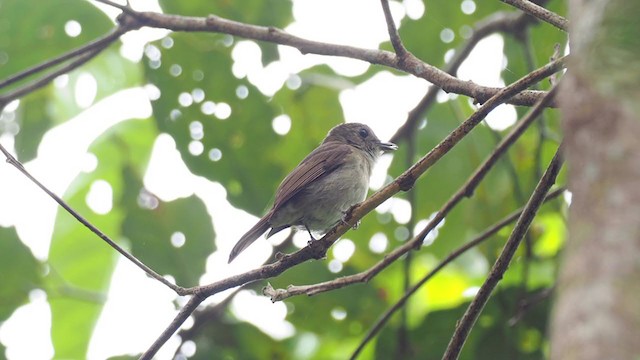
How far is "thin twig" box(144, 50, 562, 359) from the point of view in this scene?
2807 mm

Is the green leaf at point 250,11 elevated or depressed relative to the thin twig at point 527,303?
elevated

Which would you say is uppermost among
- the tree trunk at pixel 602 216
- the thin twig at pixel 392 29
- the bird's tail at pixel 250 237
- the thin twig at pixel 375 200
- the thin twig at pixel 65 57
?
the thin twig at pixel 65 57

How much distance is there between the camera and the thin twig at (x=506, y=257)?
2875 millimetres

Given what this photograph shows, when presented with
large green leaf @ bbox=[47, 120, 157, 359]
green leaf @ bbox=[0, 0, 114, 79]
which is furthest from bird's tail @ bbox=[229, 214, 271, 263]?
green leaf @ bbox=[0, 0, 114, 79]

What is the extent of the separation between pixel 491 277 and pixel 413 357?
2.27 metres

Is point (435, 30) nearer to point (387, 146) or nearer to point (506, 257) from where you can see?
point (387, 146)

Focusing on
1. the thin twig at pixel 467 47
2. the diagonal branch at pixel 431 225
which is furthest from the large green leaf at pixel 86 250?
the diagonal branch at pixel 431 225

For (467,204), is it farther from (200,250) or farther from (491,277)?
(491,277)

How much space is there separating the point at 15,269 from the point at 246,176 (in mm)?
1596

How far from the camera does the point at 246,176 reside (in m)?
5.64

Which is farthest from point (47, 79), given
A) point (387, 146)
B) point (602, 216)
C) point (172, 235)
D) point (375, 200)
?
point (602, 216)

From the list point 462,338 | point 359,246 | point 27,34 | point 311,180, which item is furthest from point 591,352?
point 27,34

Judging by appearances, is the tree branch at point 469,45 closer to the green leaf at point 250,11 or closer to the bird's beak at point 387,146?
the bird's beak at point 387,146

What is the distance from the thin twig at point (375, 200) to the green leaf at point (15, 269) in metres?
2.77
